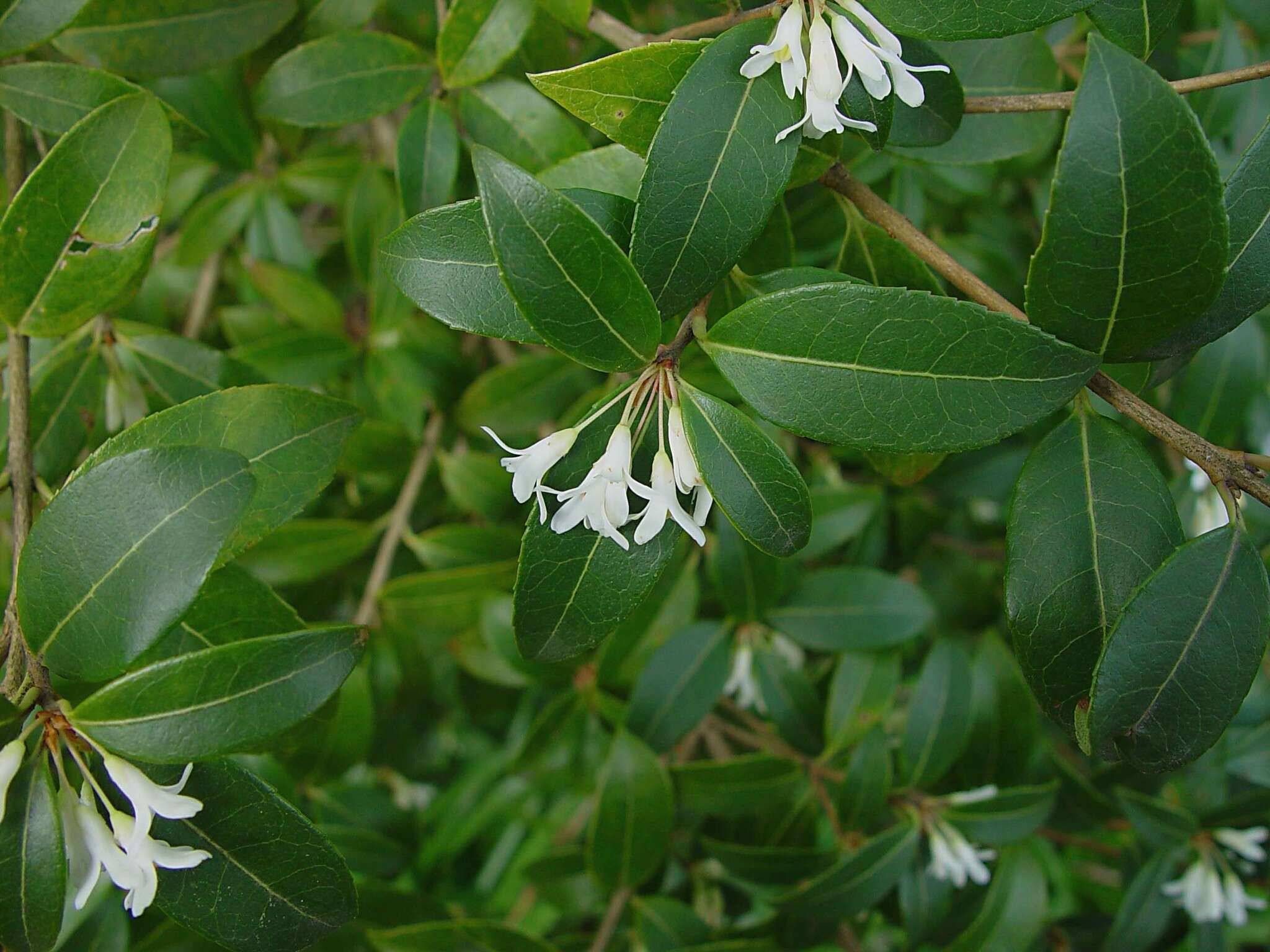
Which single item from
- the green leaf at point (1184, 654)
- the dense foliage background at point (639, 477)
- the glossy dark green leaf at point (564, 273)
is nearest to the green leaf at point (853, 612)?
the dense foliage background at point (639, 477)

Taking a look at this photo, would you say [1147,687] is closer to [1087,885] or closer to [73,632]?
[73,632]

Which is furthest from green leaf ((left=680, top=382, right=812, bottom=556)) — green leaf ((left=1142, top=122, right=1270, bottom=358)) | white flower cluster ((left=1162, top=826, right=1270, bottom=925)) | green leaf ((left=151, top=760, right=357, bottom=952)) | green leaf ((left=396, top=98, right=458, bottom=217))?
white flower cluster ((left=1162, top=826, right=1270, bottom=925))

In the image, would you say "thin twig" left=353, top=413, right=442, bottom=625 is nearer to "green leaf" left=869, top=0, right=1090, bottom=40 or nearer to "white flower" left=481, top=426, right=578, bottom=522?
"white flower" left=481, top=426, right=578, bottom=522

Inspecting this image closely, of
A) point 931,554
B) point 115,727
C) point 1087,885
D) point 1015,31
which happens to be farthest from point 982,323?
point 1087,885

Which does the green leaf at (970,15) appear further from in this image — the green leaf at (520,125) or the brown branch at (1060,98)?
the green leaf at (520,125)

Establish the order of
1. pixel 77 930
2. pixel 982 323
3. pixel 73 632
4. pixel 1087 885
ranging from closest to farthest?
pixel 982 323 → pixel 73 632 → pixel 77 930 → pixel 1087 885

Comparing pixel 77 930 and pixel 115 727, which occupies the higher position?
pixel 115 727
